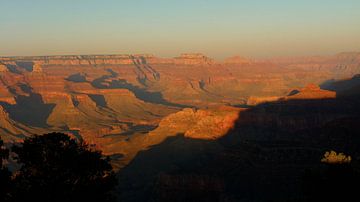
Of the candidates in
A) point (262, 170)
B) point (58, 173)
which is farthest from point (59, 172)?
point (262, 170)

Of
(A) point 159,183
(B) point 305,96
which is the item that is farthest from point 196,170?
(B) point 305,96

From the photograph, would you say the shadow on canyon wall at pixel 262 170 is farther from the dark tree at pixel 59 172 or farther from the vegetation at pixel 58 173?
the vegetation at pixel 58 173

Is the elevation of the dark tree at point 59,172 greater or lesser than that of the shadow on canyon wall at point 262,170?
greater

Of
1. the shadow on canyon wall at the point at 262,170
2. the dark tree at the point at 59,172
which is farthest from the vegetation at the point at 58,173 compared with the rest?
the shadow on canyon wall at the point at 262,170

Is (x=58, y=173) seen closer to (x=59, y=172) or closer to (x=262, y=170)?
(x=59, y=172)

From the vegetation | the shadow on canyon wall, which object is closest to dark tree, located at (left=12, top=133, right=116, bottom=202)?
the vegetation

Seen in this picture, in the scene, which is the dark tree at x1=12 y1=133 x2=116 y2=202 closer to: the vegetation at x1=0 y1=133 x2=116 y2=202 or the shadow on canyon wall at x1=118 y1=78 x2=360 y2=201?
the vegetation at x1=0 y1=133 x2=116 y2=202

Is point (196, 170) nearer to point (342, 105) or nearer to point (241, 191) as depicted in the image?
point (241, 191)
